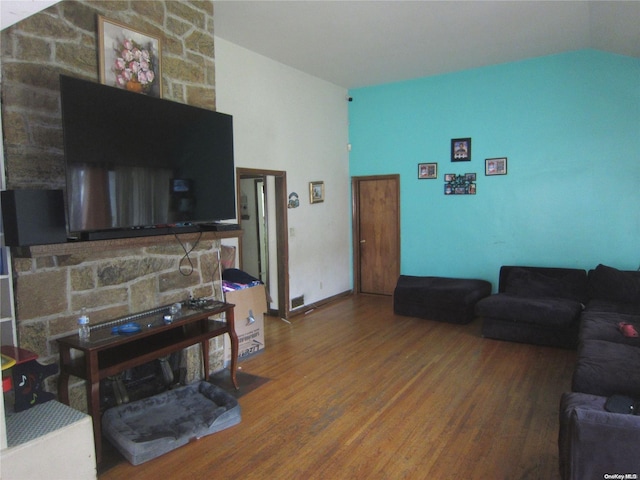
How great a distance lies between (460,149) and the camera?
605 cm

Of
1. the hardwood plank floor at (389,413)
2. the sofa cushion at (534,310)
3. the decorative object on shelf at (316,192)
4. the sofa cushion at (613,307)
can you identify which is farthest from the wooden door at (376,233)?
the sofa cushion at (613,307)

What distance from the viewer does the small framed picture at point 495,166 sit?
5.78 metres

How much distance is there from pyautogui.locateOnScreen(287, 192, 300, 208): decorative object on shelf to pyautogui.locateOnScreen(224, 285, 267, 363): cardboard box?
1.65 metres

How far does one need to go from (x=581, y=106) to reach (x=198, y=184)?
466 cm

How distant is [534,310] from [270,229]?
10.7 feet

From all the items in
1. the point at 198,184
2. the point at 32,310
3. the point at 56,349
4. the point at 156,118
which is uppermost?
the point at 156,118

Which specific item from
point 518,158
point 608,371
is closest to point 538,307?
point 608,371

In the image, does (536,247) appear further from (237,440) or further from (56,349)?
(56,349)

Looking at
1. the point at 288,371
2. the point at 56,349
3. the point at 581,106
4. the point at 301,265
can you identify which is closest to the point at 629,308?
the point at 581,106

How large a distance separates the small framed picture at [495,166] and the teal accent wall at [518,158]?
60 millimetres

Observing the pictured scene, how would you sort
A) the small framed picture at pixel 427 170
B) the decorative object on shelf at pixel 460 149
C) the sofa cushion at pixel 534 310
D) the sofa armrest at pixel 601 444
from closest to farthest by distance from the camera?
the sofa armrest at pixel 601 444
the sofa cushion at pixel 534 310
the decorative object on shelf at pixel 460 149
the small framed picture at pixel 427 170

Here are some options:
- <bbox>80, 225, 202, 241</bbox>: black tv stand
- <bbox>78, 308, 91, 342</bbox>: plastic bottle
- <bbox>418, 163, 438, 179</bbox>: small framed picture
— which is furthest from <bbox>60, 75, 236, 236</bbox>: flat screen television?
<bbox>418, 163, 438, 179</bbox>: small framed picture

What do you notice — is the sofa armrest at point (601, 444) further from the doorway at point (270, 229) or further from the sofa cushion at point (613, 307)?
the doorway at point (270, 229)

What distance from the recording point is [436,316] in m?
5.47
